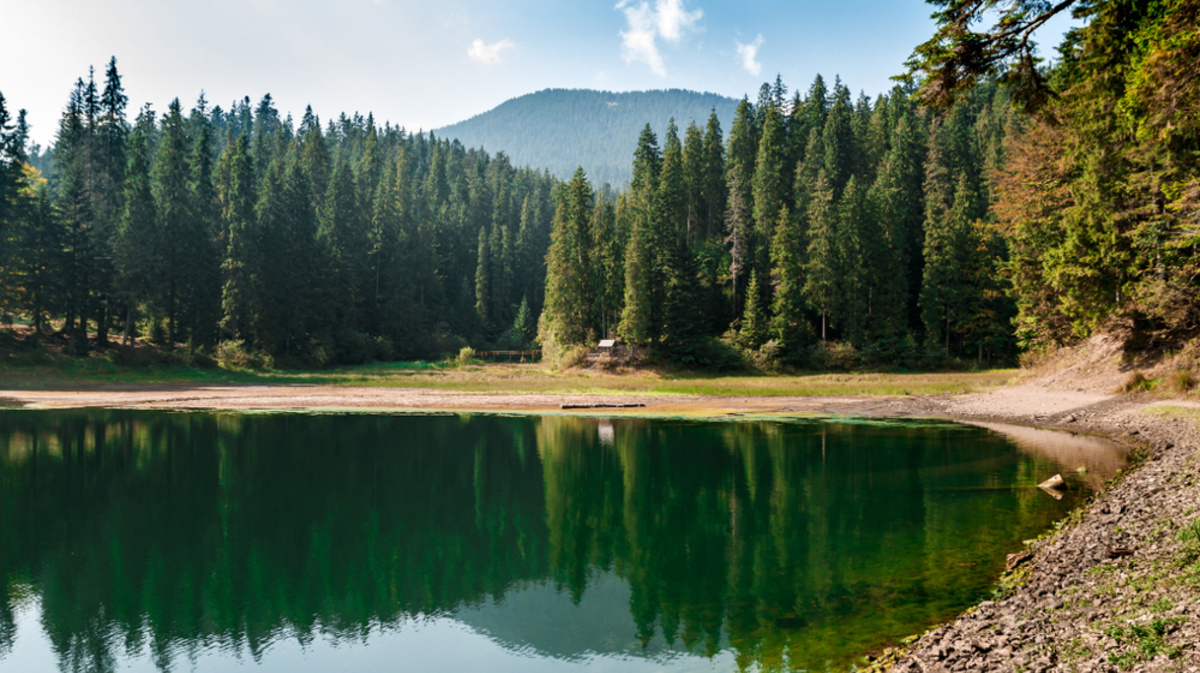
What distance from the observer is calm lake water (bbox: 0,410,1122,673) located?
9047 millimetres

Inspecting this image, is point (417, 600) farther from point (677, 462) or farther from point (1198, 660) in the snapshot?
point (677, 462)

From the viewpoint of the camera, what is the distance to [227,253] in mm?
63125

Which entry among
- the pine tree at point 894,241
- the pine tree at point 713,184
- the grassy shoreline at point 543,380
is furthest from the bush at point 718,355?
the pine tree at point 713,184

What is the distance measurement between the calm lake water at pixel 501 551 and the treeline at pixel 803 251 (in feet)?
115

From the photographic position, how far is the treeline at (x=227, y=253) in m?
54.9

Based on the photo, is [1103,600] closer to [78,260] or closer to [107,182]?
[78,260]

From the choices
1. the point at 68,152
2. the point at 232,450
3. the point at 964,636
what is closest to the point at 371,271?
the point at 68,152

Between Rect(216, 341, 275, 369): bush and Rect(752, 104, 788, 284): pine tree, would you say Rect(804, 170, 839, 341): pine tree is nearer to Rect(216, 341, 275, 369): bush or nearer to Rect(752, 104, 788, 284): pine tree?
Rect(752, 104, 788, 284): pine tree

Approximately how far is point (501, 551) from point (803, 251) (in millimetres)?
54166

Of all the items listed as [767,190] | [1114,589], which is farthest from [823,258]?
[1114,589]

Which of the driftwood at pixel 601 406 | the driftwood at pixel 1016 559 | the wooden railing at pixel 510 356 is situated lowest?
the driftwood at pixel 601 406

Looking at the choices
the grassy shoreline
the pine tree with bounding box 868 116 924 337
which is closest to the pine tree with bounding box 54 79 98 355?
the grassy shoreline

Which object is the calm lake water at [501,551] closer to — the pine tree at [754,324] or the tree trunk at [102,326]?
the pine tree at [754,324]

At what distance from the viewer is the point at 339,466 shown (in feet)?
Answer: 70.3
